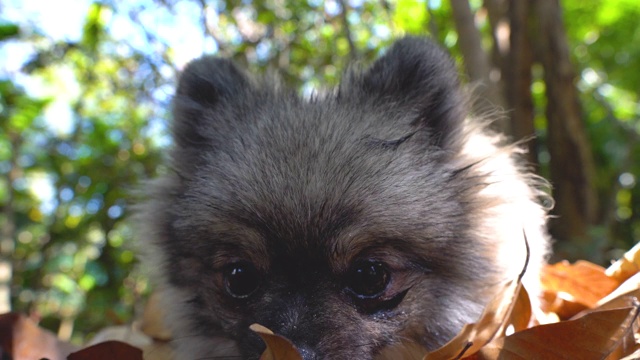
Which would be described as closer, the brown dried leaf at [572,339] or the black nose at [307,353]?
the brown dried leaf at [572,339]

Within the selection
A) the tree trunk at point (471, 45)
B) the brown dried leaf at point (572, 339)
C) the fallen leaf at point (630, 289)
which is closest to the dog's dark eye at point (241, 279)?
the brown dried leaf at point (572, 339)

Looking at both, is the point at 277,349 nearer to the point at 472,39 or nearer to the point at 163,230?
the point at 163,230

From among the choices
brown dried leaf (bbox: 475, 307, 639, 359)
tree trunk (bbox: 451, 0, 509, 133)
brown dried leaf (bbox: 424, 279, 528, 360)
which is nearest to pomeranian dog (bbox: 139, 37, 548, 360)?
brown dried leaf (bbox: 424, 279, 528, 360)

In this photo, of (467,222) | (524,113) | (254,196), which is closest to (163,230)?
(254,196)

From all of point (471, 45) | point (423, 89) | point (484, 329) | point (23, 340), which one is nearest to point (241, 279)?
point (23, 340)

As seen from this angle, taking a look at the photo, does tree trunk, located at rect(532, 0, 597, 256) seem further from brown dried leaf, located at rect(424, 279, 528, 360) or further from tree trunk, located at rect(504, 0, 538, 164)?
brown dried leaf, located at rect(424, 279, 528, 360)

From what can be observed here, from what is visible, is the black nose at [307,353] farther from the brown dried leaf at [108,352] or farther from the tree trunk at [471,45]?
the tree trunk at [471,45]
